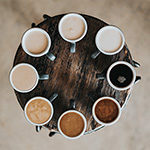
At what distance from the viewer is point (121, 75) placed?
1410 mm

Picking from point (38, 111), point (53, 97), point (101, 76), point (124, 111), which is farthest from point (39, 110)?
point (124, 111)

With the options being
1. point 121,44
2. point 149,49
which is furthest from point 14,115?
point 149,49

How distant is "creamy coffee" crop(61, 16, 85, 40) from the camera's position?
1.47 m

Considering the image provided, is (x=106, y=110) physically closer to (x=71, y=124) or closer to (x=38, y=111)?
(x=71, y=124)

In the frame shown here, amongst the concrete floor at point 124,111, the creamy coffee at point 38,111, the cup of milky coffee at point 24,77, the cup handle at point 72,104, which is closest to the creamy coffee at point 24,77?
the cup of milky coffee at point 24,77

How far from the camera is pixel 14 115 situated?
2236 millimetres

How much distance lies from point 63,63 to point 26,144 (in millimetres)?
1079

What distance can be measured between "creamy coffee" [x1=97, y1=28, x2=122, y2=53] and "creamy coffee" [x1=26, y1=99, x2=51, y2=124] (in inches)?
20.4

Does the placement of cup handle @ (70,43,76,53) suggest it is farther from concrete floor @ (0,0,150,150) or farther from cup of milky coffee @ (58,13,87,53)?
concrete floor @ (0,0,150,150)

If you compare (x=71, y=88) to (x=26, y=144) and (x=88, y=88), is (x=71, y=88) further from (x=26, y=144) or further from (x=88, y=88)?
(x=26, y=144)

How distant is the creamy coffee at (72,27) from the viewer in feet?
4.82

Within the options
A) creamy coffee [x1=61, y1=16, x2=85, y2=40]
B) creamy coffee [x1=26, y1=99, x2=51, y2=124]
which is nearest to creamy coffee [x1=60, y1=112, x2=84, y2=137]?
creamy coffee [x1=26, y1=99, x2=51, y2=124]

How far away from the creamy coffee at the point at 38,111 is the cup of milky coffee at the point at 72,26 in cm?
45

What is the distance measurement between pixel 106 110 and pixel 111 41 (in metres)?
0.44
